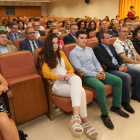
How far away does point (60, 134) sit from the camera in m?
1.80

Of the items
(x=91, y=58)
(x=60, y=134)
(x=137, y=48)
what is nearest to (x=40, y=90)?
(x=60, y=134)

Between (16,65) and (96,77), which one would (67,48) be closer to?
(96,77)

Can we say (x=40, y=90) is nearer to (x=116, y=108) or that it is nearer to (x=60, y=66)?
(x=60, y=66)

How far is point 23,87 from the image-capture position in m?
1.78

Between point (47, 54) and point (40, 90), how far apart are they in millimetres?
458

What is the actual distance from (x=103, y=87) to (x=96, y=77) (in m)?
0.24

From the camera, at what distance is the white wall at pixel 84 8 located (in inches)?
430

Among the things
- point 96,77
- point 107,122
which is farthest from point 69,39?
point 107,122

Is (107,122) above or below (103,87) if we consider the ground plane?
below

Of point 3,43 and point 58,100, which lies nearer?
point 58,100

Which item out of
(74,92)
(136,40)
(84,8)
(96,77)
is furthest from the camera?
(84,8)

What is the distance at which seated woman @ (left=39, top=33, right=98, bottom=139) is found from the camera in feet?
5.49

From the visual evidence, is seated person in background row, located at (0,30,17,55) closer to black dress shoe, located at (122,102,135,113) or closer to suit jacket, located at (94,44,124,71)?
suit jacket, located at (94,44,124,71)

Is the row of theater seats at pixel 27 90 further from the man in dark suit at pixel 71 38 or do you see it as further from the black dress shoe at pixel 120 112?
the man in dark suit at pixel 71 38
